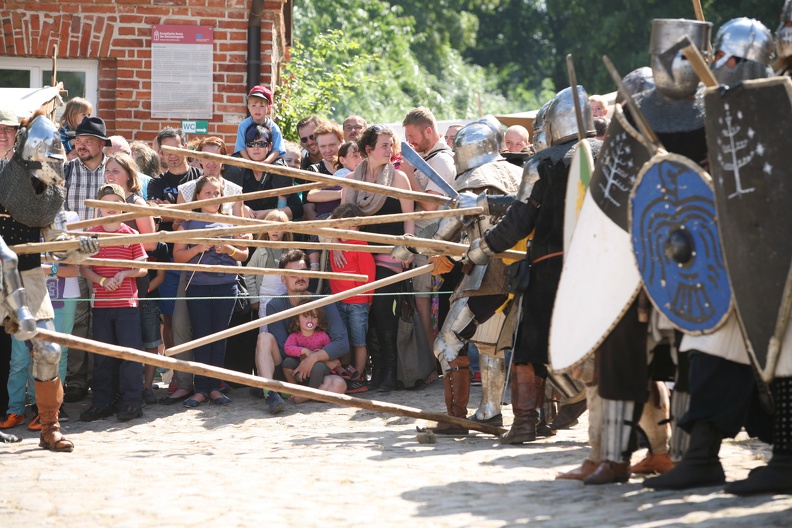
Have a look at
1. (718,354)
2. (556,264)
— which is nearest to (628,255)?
(718,354)

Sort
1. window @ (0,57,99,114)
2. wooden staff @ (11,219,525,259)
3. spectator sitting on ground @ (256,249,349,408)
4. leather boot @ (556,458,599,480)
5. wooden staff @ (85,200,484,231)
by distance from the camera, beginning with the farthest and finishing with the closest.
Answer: window @ (0,57,99,114) → spectator sitting on ground @ (256,249,349,408) → wooden staff @ (85,200,484,231) → wooden staff @ (11,219,525,259) → leather boot @ (556,458,599,480)

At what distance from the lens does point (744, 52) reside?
16.2ft

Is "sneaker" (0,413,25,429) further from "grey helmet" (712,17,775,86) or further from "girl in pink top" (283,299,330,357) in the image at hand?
"grey helmet" (712,17,775,86)

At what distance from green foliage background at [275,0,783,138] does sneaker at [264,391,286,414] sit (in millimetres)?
7089

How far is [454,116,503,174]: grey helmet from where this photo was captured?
7.12 meters

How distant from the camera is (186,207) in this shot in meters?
7.09

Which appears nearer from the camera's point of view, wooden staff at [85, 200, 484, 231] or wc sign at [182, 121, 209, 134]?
wooden staff at [85, 200, 484, 231]

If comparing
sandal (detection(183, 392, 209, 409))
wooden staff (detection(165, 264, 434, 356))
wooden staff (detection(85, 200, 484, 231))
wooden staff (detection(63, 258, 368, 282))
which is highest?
wooden staff (detection(85, 200, 484, 231))

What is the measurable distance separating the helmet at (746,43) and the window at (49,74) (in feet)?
23.2

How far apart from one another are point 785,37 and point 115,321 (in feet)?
15.6

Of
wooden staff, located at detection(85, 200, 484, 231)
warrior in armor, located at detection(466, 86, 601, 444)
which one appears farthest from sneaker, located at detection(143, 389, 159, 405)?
warrior in armor, located at detection(466, 86, 601, 444)

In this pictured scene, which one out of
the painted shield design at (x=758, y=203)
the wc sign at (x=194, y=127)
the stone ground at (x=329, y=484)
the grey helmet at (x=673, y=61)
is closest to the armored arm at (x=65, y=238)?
the stone ground at (x=329, y=484)

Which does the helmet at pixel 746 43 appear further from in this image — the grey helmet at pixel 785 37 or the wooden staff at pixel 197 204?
the wooden staff at pixel 197 204

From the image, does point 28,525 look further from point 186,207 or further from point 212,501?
point 186,207
